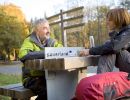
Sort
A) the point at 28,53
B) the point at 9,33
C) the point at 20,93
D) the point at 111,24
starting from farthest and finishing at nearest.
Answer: the point at 9,33
the point at 20,93
the point at 28,53
the point at 111,24

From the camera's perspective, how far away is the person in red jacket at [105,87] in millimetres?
2840

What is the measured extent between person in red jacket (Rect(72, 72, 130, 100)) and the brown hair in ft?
2.50

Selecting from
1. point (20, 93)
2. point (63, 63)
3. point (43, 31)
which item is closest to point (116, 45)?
point (63, 63)

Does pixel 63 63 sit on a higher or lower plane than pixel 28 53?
lower

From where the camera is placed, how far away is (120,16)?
3.61 metres

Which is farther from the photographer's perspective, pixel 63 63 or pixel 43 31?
pixel 43 31

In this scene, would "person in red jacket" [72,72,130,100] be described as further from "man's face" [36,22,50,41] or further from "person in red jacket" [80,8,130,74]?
"man's face" [36,22,50,41]

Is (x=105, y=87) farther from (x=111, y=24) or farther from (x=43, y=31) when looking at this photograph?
(x=43, y=31)

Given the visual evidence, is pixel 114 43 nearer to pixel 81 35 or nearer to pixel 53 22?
pixel 53 22

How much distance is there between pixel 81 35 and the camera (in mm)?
35125

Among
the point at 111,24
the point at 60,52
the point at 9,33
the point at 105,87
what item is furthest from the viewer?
the point at 9,33

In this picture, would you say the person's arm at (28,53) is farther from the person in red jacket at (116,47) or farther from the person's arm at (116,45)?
the person's arm at (116,45)

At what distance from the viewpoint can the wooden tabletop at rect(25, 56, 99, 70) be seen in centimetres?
328

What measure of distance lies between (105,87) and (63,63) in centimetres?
54
